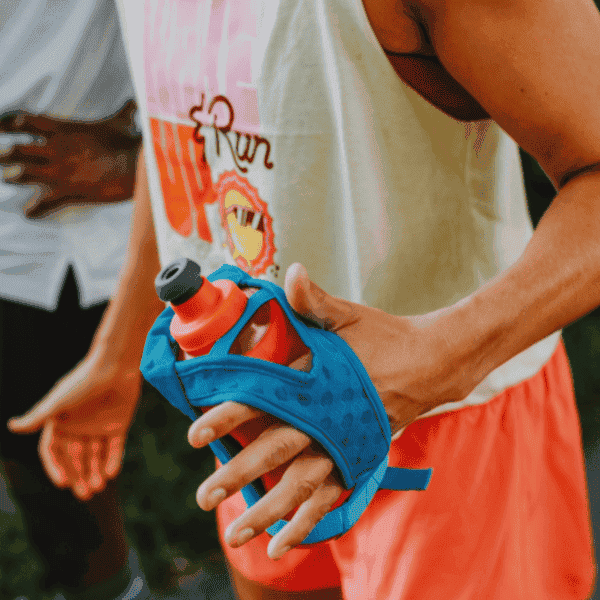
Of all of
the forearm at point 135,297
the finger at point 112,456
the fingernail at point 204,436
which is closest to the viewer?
the fingernail at point 204,436

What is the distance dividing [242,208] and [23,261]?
81 centimetres

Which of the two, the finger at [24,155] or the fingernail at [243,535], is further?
the finger at [24,155]

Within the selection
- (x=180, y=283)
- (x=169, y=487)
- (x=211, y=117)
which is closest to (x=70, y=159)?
(x=211, y=117)

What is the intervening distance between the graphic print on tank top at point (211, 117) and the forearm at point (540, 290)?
9.7 inches

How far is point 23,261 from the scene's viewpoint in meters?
1.25

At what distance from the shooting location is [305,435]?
0.40 meters

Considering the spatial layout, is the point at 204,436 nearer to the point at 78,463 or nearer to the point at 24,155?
the point at 78,463

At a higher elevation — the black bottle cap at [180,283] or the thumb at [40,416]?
the black bottle cap at [180,283]

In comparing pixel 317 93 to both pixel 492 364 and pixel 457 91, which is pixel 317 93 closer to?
pixel 457 91

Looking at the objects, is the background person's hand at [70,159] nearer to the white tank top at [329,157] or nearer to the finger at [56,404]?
the finger at [56,404]

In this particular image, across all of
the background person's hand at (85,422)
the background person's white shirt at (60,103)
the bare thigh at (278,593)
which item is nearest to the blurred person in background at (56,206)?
the background person's white shirt at (60,103)

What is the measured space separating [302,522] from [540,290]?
0.24 meters

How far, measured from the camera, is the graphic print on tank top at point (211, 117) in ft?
1.88

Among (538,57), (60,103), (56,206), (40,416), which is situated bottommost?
(40,416)
